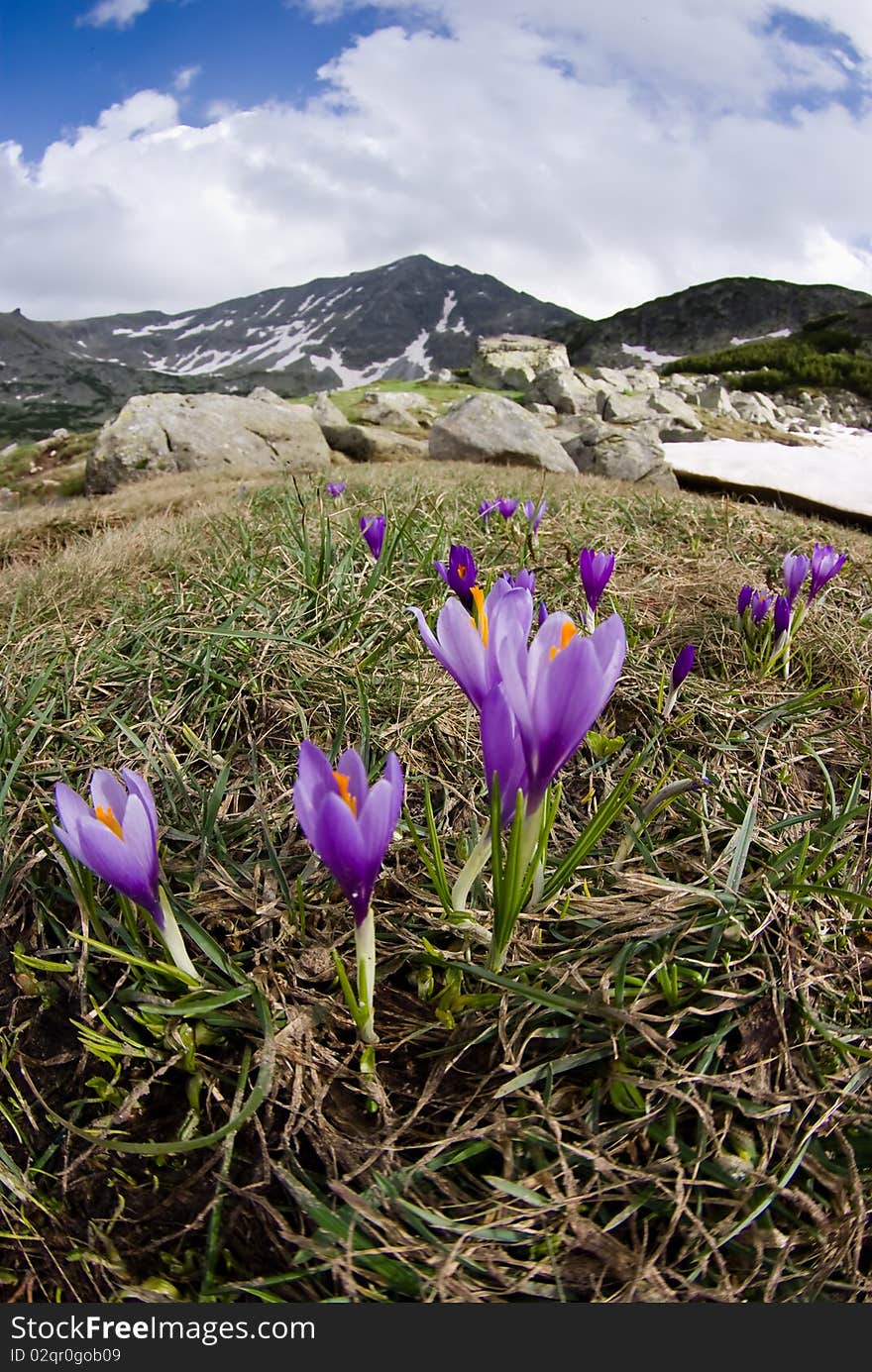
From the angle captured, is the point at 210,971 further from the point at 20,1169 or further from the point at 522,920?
the point at 522,920

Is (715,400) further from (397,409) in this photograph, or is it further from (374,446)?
(374,446)

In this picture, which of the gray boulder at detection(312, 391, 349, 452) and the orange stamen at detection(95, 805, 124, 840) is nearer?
the orange stamen at detection(95, 805, 124, 840)

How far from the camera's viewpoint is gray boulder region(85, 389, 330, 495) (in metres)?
11.8

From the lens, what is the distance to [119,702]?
1.78 meters

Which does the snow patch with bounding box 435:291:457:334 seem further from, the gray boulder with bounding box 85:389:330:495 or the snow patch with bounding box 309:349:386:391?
the gray boulder with bounding box 85:389:330:495

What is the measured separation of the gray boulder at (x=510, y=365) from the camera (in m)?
32.8

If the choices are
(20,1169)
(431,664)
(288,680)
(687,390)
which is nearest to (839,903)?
(431,664)

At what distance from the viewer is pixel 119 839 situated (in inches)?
37.8

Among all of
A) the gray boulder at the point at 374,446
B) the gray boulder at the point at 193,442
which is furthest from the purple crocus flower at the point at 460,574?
the gray boulder at the point at 374,446

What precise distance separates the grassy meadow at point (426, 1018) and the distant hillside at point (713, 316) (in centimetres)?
7694
